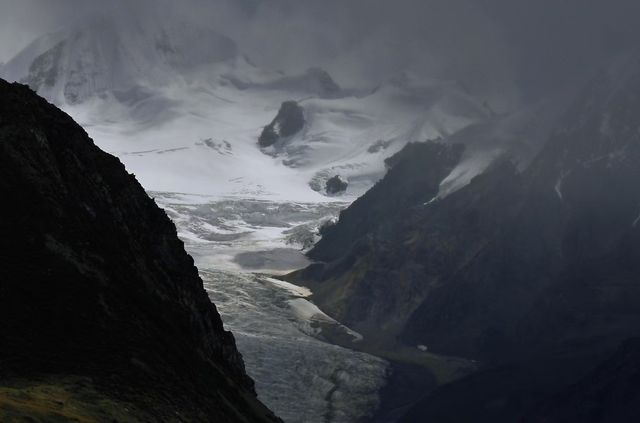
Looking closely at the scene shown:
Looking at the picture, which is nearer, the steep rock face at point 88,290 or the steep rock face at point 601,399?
the steep rock face at point 88,290

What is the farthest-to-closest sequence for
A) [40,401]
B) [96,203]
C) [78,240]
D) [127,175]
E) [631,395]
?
[631,395]
[127,175]
[96,203]
[78,240]
[40,401]

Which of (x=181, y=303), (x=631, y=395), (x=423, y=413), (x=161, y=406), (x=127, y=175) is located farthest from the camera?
(x=423, y=413)

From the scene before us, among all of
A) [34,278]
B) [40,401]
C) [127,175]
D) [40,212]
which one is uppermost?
[127,175]

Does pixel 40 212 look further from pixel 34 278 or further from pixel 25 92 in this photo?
pixel 25 92

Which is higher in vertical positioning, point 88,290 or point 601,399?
point 601,399

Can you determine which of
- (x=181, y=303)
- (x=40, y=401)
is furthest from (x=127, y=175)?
(x=40, y=401)

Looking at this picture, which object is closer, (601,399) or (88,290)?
(88,290)

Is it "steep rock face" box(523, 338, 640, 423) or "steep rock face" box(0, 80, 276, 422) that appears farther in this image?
"steep rock face" box(523, 338, 640, 423)

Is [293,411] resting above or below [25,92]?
below
